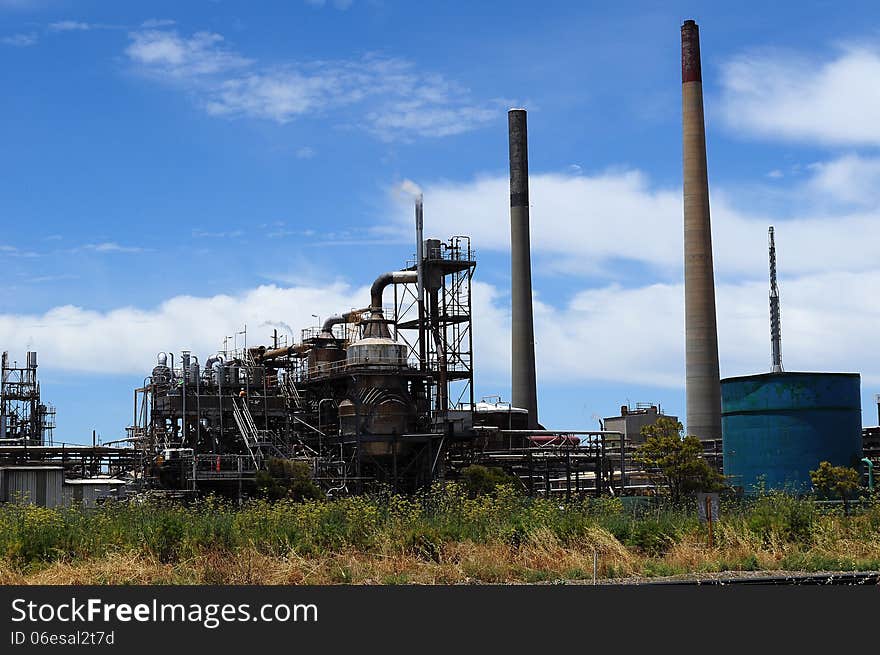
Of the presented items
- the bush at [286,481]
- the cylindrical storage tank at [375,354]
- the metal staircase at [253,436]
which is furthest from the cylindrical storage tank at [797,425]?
the metal staircase at [253,436]

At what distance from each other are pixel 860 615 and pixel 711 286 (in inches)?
2150

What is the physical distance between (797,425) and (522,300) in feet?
86.1

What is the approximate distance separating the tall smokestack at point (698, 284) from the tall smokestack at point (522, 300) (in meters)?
11.2

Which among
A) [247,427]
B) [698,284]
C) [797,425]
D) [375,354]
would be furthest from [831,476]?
[247,427]

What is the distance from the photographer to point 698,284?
65.6 m

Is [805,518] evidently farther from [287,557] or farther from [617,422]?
[617,422]

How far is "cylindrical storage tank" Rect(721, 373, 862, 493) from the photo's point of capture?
50125 millimetres

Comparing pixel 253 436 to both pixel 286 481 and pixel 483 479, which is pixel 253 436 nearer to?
pixel 286 481

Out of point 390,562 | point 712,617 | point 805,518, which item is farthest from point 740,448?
point 712,617

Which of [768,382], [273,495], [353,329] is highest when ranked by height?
[353,329]

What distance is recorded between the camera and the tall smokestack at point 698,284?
65500 millimetres

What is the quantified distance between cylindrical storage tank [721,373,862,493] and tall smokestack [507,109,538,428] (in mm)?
22674

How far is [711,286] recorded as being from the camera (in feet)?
216

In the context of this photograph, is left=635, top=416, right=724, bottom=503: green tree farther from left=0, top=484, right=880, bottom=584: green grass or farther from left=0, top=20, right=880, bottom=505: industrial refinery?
left=0, top=484, right=880, bottom=584: green grass
